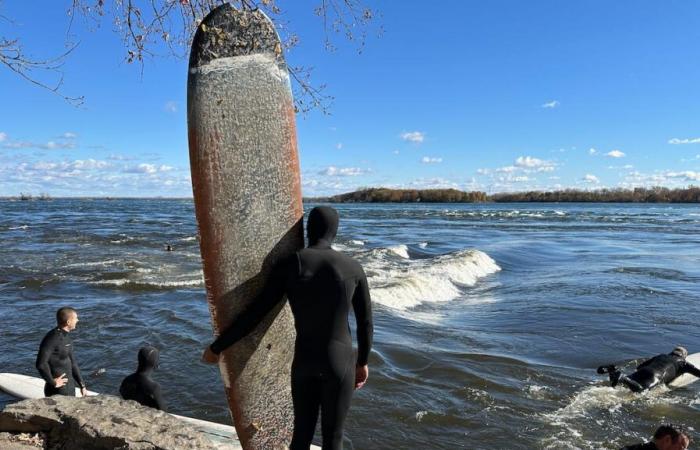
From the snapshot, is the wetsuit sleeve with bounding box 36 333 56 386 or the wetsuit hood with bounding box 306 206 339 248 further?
the wetsuit sleeve with bounding box 36 333 56 386

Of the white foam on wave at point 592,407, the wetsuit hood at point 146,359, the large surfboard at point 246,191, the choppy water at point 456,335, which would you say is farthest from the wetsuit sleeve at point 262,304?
the white foam on wave at point 592,407

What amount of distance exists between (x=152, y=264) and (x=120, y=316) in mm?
8285

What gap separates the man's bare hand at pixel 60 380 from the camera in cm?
518

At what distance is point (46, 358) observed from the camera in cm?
514

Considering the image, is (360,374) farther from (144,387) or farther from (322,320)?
(144,387)

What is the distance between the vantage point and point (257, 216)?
11.9 feet

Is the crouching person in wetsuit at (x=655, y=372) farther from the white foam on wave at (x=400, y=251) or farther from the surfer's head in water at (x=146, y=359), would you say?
the white foam on wave at (x=400, y=251)

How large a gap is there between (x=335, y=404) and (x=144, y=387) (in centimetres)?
268

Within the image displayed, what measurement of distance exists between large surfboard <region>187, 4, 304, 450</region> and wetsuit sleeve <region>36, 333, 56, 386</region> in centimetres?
244

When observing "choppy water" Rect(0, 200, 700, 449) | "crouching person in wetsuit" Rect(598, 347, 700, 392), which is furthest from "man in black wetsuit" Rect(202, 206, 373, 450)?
"crouching person in wetsuit" Rect(598, 347, 700, 392)

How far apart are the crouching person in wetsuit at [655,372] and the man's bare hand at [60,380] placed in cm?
613

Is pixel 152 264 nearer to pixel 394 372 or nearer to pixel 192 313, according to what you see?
pixel 192 313

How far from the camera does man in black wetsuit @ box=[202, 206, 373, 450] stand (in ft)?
9.92

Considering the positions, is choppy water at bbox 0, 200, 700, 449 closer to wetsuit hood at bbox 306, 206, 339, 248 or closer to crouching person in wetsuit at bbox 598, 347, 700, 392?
crouching person in wetsuit at bbox 598, 347, 700, 392
